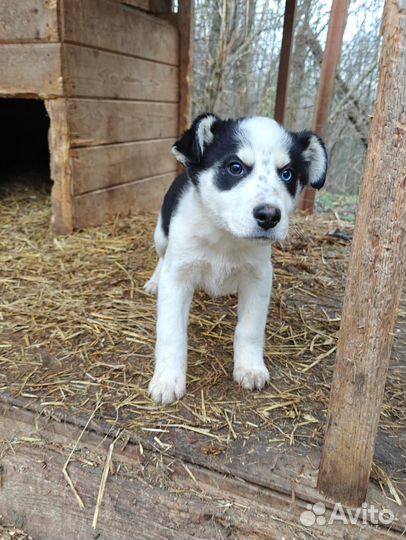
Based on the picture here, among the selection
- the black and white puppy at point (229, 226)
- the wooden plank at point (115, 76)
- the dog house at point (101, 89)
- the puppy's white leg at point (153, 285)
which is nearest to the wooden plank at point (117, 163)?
the dog house at point (101, 89)

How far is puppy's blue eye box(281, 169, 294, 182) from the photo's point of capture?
2.53 m

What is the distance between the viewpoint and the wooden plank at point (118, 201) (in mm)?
5137

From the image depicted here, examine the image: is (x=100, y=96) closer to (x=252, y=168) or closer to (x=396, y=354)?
(x=252, y=168)

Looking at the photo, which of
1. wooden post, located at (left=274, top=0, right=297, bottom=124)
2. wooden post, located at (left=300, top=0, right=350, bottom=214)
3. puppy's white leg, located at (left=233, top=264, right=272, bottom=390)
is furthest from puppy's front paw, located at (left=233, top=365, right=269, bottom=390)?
wooden post, located at (left=300, top=0, right=350, bottom=214)

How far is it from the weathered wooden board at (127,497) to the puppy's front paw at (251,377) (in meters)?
0.67

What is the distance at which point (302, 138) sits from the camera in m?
2.80

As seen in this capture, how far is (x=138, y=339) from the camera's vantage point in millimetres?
3225

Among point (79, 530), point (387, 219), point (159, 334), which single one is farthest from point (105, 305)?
point (387, 219)

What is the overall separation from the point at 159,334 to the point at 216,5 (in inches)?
313

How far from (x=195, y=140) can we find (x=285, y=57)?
3934 millimetres

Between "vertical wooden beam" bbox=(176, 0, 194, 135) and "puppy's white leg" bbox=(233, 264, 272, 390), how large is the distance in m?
4.44

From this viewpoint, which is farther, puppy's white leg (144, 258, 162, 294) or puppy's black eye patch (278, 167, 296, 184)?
puppy's white leg (144, 258, 162, 294)
